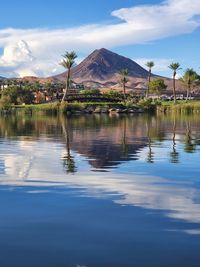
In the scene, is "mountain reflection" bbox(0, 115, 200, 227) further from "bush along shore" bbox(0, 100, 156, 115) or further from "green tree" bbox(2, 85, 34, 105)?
"green tree" bbox(2, 85, 34, 105)

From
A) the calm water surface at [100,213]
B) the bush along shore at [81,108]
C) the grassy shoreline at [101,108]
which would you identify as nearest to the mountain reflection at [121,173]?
the calm water surface at [100,213]

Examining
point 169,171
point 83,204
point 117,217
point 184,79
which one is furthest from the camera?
point 184,79

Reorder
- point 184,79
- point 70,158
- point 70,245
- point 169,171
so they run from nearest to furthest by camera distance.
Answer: point 70,245, point 169,171, point 70,158, point 184,79

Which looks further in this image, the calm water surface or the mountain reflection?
the mountain reflection

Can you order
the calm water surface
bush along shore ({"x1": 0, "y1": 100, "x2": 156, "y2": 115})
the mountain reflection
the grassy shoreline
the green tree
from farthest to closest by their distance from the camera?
the green tree < the grassy shoreline < bush along shore ({"x1": 0, "y1": 100, "x2": 156, "y2": 115}) < the mountain reflection < the calm water surface

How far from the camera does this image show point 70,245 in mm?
10469

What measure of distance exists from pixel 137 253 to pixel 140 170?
11766mm

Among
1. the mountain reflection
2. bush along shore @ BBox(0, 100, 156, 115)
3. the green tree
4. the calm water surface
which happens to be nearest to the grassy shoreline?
bush along shore @ BBox(0, 100, 156, 115)

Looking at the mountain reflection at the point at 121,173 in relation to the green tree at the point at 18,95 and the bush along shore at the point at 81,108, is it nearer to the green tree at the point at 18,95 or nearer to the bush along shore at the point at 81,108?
the bush along shore at the point at 81,108

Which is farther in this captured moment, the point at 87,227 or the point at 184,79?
the point at 184,79

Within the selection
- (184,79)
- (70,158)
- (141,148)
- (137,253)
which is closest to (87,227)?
(137,253)

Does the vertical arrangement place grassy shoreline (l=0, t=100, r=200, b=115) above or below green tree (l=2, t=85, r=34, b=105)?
below

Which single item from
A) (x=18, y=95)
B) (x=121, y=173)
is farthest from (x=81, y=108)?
(x=121, y=173)

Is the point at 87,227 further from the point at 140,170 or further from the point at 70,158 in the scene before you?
the point at 70,158
